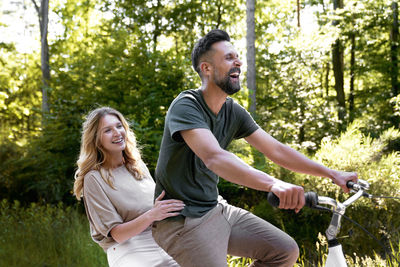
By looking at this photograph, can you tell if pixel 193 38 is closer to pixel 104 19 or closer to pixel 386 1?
pixel 104 19

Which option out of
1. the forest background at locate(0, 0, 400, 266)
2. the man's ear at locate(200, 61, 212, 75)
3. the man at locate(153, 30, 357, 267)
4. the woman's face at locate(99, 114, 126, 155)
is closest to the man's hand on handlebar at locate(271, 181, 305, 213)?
the man at locate(153, 30, 357, 267)

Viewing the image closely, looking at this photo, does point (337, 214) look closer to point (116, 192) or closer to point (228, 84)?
point (228, 84)

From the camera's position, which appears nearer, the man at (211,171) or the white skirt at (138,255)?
the man at (211,171)

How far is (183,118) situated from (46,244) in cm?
446

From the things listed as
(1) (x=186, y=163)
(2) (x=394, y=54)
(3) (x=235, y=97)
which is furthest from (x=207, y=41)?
(2) (x=394, y=54)

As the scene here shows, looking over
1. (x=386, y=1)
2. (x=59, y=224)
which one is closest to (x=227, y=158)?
(x=59, y=224)

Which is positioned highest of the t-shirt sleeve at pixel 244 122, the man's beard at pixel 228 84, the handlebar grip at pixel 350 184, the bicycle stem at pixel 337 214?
the man's beard at pixel 228 84

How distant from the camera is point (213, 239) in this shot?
2307mm

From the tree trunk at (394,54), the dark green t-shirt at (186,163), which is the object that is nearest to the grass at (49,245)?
the dark green t-shirt at (186,163)

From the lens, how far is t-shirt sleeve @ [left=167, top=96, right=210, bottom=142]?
2.17 m

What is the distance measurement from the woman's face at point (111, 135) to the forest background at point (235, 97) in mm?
1567

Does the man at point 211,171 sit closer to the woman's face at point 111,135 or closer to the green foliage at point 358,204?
the woman's face at point 111,135

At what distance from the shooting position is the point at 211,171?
2.43m

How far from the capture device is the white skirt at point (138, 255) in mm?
2775
